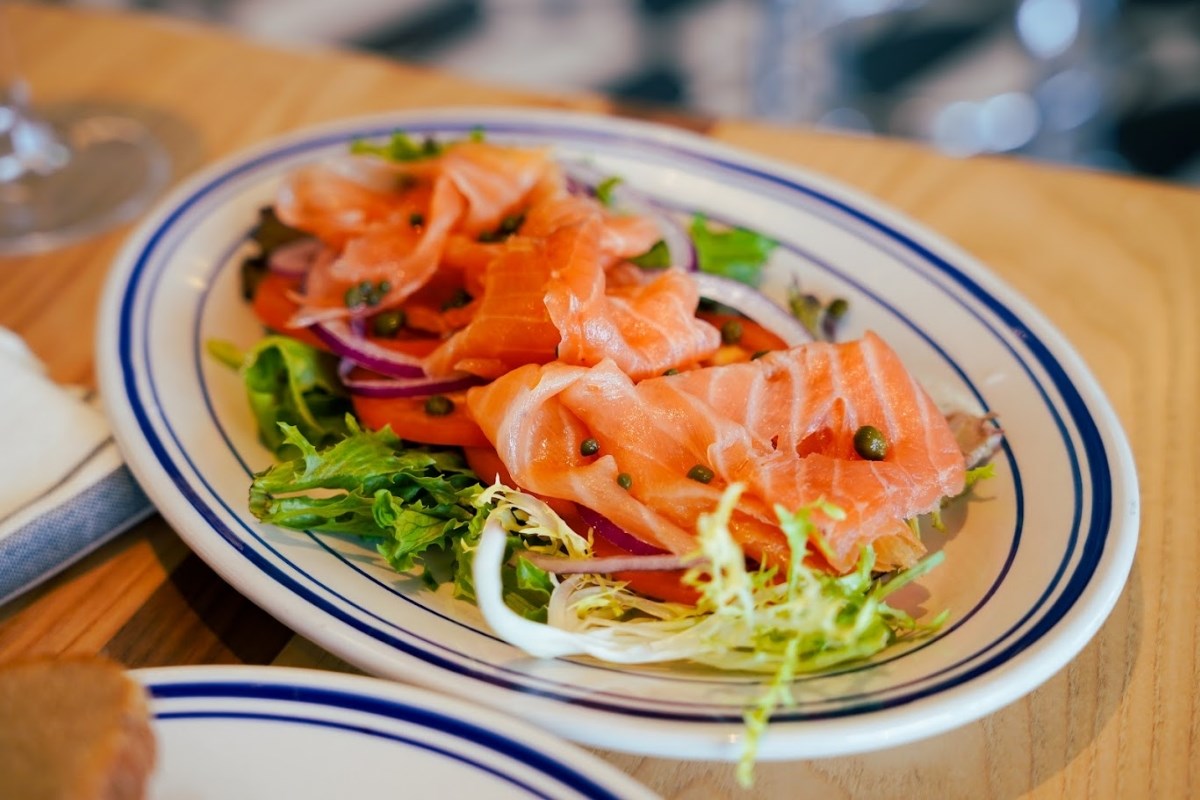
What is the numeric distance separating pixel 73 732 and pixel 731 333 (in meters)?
1.18

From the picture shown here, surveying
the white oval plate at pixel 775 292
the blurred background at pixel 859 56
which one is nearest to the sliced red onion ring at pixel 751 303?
the white oval plate at pixel 775 292

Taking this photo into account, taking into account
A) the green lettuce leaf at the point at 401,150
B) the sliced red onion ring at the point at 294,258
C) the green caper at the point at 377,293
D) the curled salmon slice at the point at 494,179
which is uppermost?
the curled salmon slice at the point at 494,179

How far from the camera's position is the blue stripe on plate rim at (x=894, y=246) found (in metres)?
1.27

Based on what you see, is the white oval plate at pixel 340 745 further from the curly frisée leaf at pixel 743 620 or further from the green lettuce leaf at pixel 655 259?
the green lettuce leaf at pixel 655 259

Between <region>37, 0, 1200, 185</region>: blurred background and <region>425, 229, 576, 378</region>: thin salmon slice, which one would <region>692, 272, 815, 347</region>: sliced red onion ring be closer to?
<region>425, 229, 576, 378</region>: thin salmon slice

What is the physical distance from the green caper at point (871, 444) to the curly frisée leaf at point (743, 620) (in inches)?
7.3

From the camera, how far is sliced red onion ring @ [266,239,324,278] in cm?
206

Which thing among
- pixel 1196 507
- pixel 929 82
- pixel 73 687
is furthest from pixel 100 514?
pixel 929 82

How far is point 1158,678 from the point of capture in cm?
149

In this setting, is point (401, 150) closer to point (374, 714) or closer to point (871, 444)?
point (871, 444)

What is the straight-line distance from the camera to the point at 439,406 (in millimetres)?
1693

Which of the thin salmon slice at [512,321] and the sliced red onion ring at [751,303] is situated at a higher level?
the sliced red onion ring at [751,303]

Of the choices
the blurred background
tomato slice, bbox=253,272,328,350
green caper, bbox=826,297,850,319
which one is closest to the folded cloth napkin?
tomato slice, bbox=253,272,328,350

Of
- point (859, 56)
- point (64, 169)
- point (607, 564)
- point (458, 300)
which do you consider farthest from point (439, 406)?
point (859, 56)
